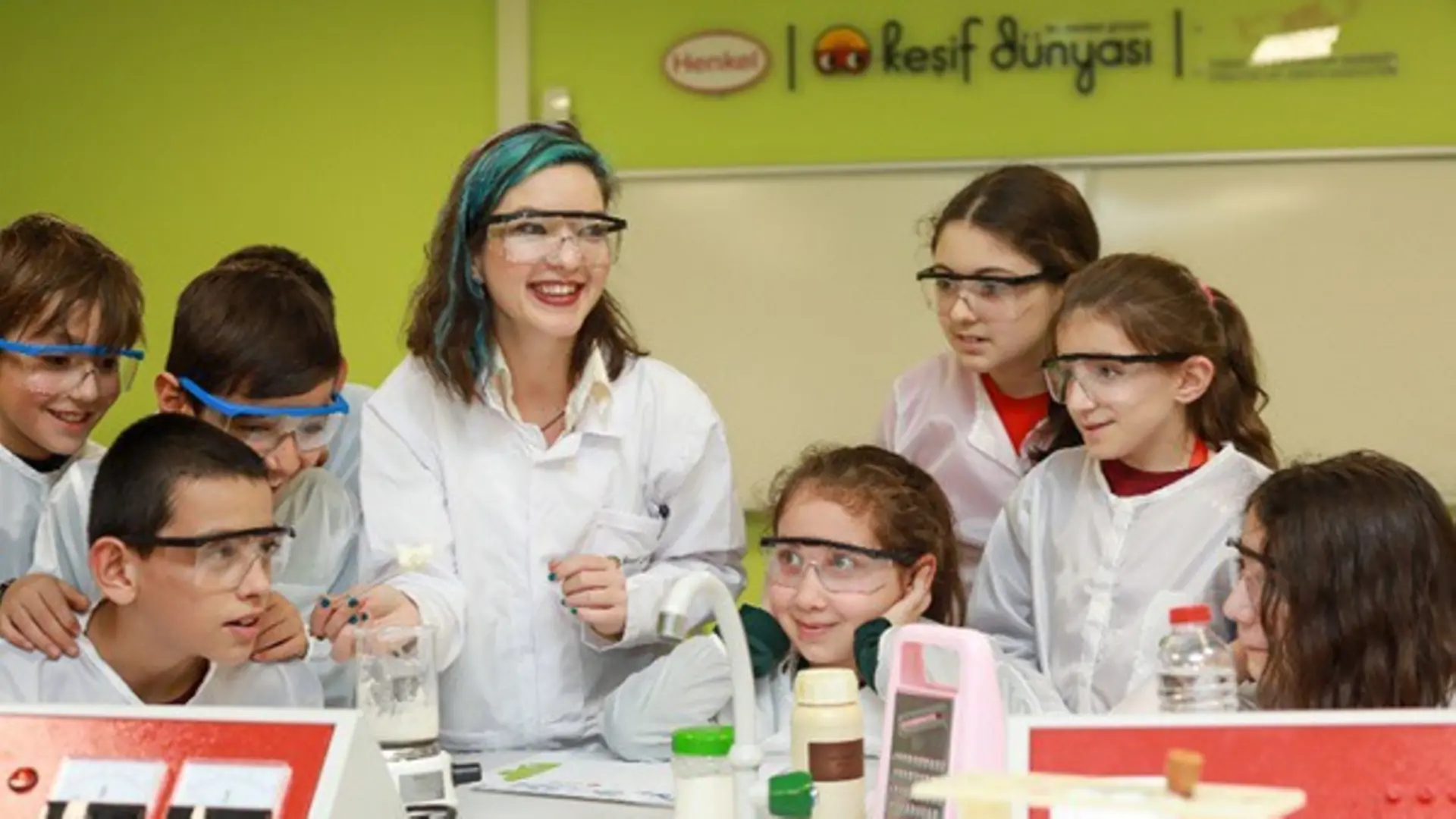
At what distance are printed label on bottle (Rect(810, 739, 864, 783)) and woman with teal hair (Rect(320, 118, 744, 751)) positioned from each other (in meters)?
0.78

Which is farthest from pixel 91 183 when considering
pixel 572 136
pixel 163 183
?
pixel 572 136

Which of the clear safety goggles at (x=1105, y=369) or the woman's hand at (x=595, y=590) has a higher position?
the clear safety goggles at (x=1105, y=369)

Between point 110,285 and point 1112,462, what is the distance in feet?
5.23

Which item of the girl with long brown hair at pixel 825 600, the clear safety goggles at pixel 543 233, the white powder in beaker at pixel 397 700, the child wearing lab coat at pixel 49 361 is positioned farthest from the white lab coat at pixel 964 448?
the child wearing lab coat at pixel 49 361

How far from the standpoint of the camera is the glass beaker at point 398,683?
6.54 ft

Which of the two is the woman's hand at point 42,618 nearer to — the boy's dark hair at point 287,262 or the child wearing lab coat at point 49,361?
the child wearing lab coat at point 49,361

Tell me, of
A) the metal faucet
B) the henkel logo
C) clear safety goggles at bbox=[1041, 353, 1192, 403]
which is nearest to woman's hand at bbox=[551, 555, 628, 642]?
the metal faucet

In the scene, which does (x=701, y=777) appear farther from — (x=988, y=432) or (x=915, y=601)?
(x=988, y=432)

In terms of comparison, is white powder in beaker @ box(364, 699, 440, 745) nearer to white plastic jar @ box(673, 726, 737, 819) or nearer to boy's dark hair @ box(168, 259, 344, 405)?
white plastic jar @ box(673, 726, 737, 819)

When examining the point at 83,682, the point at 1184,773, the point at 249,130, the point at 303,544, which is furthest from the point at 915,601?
the point at 249,130

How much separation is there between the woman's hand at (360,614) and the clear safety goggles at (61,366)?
2.16 ft

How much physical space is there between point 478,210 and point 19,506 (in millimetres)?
928

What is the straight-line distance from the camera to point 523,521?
8.32ft

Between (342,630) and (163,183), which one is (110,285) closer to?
(342,630)
